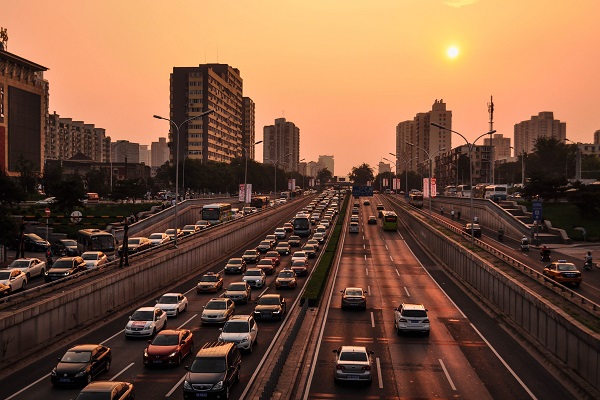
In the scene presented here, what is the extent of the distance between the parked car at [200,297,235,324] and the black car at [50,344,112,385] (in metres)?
9.33

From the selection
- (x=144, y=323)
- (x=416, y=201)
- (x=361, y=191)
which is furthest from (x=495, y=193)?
(x=144, y=323)

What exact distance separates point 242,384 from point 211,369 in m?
2.06

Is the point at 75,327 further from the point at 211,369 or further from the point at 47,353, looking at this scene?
the point at 211,369

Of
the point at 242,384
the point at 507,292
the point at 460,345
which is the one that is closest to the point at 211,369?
the point at 242,384

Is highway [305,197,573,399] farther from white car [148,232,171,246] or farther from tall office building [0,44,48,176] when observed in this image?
tall office building [0,44,48,176]

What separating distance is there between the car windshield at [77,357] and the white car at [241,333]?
6000 millimetres

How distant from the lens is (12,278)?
38.9 metres

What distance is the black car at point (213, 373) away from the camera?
66.0 ft

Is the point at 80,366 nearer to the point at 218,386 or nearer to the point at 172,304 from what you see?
the point at 218,386

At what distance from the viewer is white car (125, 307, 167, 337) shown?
30047 millimetres

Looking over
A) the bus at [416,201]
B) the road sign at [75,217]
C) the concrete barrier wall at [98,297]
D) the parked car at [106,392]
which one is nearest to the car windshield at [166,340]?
the parked car at [106,392]

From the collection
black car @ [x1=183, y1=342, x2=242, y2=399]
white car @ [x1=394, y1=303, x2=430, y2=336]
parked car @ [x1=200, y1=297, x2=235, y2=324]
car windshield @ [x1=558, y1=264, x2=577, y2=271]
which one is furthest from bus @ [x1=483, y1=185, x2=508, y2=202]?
black car @ [x1=183, y1=342, x2=242, y2=399]

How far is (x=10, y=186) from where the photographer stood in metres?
63.2

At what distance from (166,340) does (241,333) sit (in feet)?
11.7
